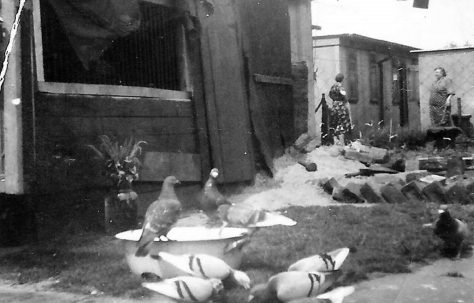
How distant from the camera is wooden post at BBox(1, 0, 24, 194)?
543cm

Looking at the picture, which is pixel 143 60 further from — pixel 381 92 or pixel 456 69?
pixel 381 92

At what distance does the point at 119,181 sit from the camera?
6.01m

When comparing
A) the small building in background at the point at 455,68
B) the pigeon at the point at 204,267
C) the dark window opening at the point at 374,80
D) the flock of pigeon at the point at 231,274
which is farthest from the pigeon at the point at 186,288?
the dark window opening at the point at 374,80

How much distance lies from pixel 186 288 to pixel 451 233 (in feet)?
8.34

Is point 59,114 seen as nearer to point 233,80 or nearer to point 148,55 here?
point 148,55

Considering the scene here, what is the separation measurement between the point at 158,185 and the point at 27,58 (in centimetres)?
213

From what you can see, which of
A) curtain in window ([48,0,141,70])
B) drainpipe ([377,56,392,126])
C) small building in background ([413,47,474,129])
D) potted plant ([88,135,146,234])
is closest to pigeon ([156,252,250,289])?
potted plant ([88,135,146,234])

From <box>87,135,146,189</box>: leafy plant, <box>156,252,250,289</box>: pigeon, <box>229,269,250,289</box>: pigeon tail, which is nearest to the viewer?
<box>156,252,250,289</box>: pigeon

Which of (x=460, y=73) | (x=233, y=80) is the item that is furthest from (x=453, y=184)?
(x=460, y=73)

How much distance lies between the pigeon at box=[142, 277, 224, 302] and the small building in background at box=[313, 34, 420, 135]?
15.3m

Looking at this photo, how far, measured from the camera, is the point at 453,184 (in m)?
7.38

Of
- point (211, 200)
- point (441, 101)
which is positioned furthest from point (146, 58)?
point (441, 101)

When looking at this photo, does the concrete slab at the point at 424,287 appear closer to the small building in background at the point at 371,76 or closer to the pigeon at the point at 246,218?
the pigeon at the point at 246,218

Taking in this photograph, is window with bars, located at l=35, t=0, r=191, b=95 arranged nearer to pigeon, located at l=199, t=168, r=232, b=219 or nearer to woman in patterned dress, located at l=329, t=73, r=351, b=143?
pigeon, located at l=199, t=168, r=232, b=219
